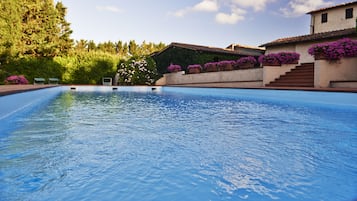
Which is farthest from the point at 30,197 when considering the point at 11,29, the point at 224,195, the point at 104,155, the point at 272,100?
the point at 11,29

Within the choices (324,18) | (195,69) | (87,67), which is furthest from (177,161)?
(324,18)

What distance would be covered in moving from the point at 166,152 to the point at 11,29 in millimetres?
18148

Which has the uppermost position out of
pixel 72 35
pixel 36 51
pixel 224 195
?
pixel 72 35

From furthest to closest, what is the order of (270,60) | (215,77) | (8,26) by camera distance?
(215,77), (8,26), (270,60)

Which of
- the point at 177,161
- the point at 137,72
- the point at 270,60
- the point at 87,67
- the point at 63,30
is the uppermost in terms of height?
the point at 63,30

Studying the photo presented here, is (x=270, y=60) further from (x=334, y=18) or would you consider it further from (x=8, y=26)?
(x=8, y=26)

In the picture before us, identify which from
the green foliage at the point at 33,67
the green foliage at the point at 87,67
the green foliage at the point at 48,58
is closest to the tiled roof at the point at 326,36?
the green foliage at the point at 48,58

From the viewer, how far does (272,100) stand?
975 centimetres

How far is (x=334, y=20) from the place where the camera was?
2158cm

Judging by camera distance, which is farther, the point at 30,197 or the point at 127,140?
the point at 127,140

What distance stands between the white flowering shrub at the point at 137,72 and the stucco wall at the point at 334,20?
14.6 metres

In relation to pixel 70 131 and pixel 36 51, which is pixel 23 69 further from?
pixel 70 131

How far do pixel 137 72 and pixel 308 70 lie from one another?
12869mm

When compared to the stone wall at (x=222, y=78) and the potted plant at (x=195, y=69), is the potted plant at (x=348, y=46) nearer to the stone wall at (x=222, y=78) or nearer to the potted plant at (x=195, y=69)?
the stone wall at (x=222, y=78)
